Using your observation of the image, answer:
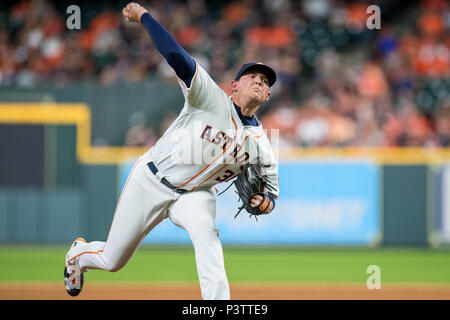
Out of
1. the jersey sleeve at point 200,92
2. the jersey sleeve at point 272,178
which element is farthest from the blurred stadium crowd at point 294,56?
the jersey sleeve at point 200,92

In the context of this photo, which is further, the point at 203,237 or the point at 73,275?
the point at 73,275

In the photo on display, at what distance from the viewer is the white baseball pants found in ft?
13.2

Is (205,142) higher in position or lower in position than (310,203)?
lower

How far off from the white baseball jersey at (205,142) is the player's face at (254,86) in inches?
5.3

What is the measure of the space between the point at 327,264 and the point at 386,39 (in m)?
5.66

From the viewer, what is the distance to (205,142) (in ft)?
13.6

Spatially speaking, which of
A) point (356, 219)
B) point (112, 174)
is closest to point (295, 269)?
point (356, 219)

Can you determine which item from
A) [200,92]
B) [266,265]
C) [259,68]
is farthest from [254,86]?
[266,265]

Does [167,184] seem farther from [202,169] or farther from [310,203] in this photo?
[310,203]

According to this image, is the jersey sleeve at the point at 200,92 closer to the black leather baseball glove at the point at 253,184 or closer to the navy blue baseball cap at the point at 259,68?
the navy blue baseball cap at the point at 259,68

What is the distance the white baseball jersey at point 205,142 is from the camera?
4145 mm

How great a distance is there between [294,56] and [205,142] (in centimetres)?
819

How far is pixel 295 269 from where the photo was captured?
8.00 meters

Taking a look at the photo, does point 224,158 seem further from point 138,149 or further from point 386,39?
point 386,39
